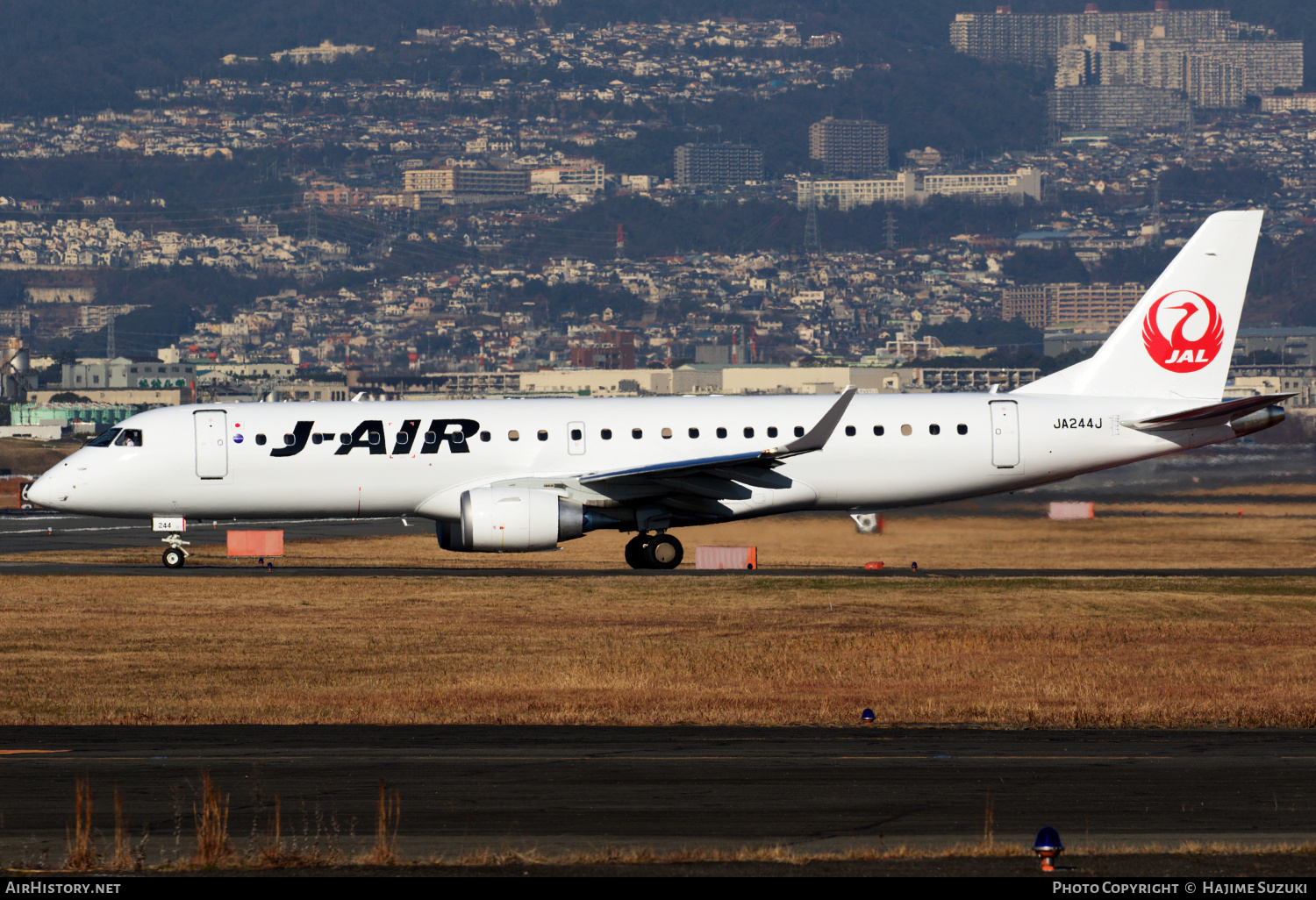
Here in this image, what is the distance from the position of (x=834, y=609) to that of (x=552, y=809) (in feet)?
53.3

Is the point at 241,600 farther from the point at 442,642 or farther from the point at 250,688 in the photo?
the point at 250,688

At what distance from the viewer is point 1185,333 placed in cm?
3900

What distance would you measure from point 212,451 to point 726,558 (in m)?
11.6

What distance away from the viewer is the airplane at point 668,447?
121 ft

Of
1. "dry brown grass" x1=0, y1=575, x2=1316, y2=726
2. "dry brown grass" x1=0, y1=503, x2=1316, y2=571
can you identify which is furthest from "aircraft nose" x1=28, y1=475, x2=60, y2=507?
"dry brown grass" x1=0, y1=503, x2=1316, y2=571

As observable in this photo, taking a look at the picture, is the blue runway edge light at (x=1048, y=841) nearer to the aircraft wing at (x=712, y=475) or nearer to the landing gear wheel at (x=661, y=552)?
the aircraft wing at (x=712, y=475)

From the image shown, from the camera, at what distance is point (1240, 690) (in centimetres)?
2098

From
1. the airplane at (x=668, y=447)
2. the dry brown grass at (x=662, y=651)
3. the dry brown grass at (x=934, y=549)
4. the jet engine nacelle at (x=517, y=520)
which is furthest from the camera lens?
the dry brown grass at (x=934, y=549)

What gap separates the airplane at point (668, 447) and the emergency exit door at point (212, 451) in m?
0.04

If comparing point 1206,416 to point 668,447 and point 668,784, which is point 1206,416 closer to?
point 668,447

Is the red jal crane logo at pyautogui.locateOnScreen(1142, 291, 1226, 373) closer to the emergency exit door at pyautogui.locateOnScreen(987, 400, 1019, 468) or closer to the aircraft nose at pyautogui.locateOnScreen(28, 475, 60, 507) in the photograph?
the emergency exit door at pyautogui.locateOnScreen(987, 400, 1019, 468)

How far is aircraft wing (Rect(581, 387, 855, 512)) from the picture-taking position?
3550 cm

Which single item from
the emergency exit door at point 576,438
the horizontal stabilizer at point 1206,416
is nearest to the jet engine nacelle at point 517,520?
the emergency exit door at point 576,438

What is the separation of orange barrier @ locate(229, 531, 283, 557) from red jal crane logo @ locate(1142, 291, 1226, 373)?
2377cm
